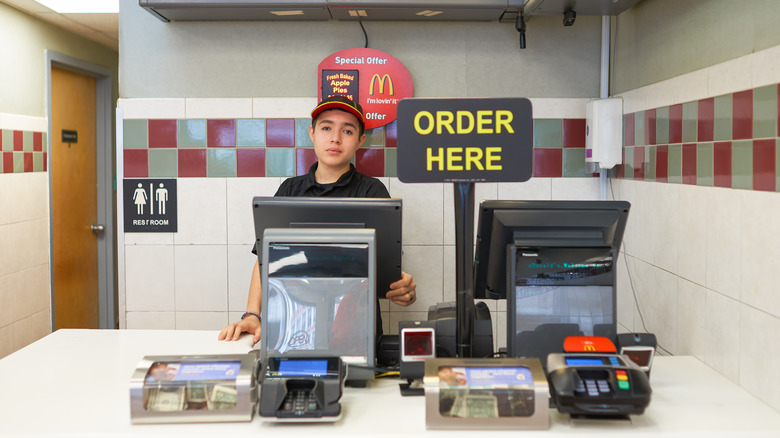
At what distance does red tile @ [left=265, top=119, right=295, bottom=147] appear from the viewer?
357 cm

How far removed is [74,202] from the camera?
5410mm

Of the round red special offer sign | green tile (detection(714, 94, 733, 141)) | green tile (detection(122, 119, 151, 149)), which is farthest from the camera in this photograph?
green tile (detection(122, 119, 151, 149))

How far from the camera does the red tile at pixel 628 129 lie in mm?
3128

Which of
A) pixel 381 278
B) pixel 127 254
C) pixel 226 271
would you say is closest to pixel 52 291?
pixel 127 254

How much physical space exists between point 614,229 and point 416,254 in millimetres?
1736

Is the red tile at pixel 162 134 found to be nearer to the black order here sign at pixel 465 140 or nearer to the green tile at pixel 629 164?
the black order here sign at pixel 465 140

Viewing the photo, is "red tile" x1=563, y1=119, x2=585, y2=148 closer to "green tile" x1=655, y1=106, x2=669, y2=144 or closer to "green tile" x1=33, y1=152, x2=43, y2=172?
"green tile" x1=655, y1=106, x2=669, y2=144

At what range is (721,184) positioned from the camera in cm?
219

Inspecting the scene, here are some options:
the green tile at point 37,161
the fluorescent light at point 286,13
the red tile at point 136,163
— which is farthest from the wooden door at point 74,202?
the fluorescent light at point 286,13

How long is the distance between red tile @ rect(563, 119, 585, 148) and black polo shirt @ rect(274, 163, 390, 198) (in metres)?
1.08

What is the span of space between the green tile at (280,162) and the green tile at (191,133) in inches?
13.9

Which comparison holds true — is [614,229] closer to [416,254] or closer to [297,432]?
[297,432]

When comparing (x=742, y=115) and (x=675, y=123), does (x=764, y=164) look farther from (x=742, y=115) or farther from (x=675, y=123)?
(x=675, y=123)

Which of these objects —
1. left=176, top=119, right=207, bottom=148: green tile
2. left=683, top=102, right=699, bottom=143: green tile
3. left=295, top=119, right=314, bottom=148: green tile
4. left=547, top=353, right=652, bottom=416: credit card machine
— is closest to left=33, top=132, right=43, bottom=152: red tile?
left=176, top=119, right=207, bottom=148: green tile
